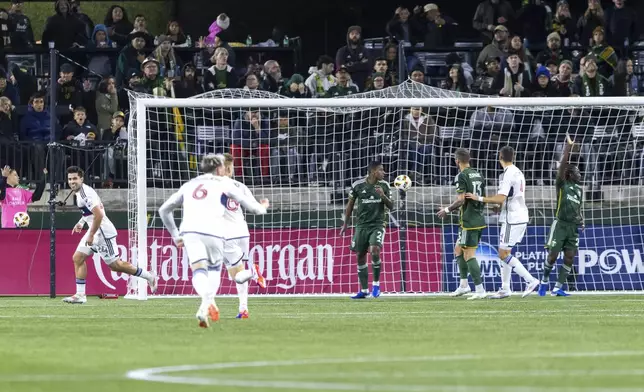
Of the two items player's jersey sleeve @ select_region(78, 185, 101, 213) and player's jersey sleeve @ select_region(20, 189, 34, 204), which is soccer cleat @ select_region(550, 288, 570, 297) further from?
player's jersey sleeve @ select_region(20, 189, 34, 204)

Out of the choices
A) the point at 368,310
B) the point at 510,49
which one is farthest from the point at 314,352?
the point at 510,49

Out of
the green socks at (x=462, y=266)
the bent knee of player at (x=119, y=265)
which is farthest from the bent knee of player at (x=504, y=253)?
the bent knee of player at (x=119, y=265)

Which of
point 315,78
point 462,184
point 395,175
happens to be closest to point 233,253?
point 462,184

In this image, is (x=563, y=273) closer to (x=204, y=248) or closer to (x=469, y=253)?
(x=469, y=253)

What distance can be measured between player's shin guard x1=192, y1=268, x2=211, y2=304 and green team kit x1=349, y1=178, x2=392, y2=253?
7664 millimetres

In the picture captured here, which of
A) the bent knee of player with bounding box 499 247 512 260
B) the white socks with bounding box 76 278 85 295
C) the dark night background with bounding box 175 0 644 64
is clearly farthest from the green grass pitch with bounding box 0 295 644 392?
the dark night background with bounding box 175 0 644 64

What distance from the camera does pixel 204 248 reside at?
14.0m

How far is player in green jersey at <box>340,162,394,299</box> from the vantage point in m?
21.1

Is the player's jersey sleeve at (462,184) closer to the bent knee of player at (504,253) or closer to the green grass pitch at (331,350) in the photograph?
the bent knee of player at (504,253)

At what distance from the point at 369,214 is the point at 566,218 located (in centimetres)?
310

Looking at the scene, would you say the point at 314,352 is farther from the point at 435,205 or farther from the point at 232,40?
the point at 232,40

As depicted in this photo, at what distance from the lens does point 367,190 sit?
21219mm

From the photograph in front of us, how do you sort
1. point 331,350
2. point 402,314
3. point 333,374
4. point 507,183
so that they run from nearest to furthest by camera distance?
point 333,374 → point 331,350 → point 402,314 → point 507,183

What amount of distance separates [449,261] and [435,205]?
1.22 m
